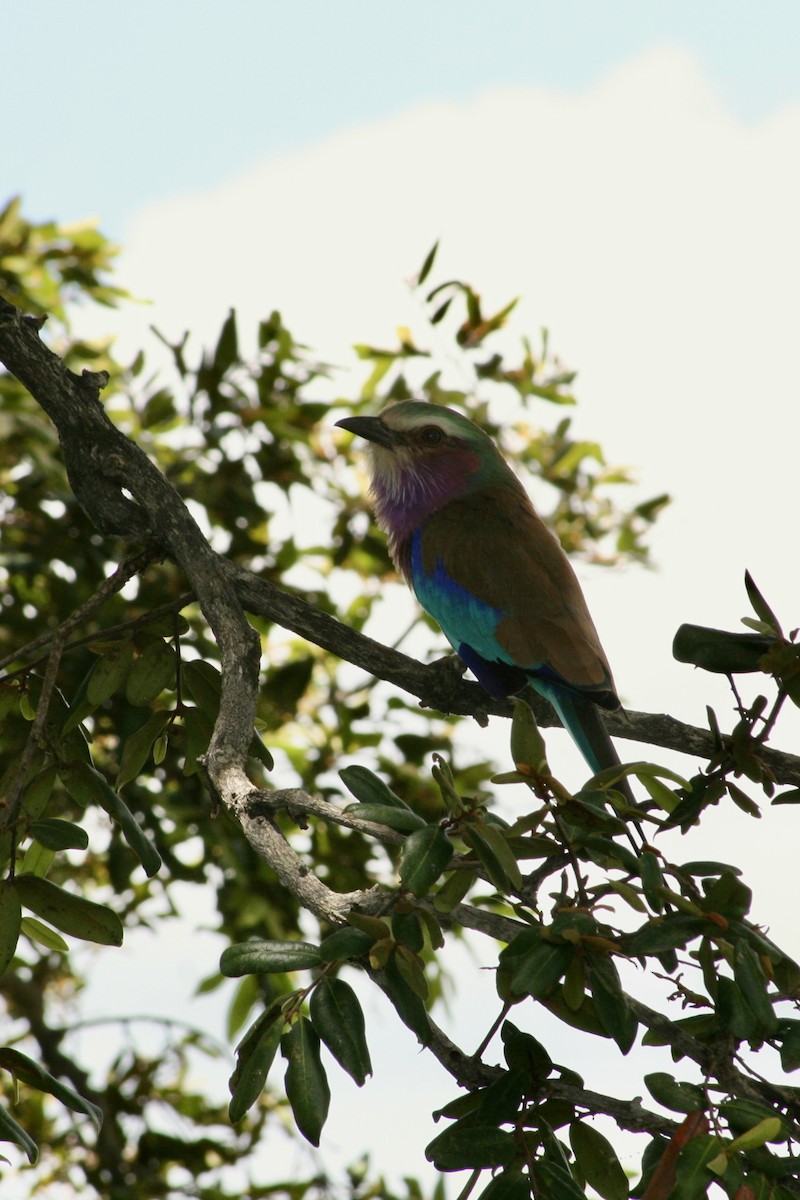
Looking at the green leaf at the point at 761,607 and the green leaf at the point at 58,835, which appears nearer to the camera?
the green leaf at the point at 761,607

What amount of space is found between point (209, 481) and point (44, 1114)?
228 centimetres

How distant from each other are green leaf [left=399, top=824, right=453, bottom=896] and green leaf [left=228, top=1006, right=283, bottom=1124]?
0.24 metres

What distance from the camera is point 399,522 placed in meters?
3.80

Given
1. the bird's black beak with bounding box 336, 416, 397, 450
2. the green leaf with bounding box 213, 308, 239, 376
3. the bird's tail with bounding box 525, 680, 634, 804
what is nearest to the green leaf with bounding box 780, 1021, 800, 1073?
the bird's tail with bounding box 525, 680, 634, 804

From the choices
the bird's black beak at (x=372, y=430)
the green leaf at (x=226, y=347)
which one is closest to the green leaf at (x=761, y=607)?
the bird's black beak at (x=372, y=430)

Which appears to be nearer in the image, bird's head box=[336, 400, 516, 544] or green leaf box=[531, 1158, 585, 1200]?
green leaf box=[531, 1158, 585, 1200]

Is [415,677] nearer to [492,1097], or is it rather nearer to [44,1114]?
[492,1097]

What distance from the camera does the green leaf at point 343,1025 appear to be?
1.50m

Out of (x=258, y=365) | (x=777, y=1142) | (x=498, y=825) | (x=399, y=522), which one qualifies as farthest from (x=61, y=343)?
(x=777, y=1142)

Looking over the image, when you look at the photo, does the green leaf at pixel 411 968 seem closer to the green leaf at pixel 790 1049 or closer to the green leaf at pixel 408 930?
the green leaf at pixel 408 930

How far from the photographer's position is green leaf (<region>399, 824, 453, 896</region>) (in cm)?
149

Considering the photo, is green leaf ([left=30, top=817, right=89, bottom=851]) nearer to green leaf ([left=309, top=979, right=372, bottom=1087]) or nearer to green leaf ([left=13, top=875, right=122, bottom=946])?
green leaf ([left=13, top=875, right=122, bottom=946])

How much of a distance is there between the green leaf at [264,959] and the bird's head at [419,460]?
2275 millimetres

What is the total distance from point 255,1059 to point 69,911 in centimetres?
51
